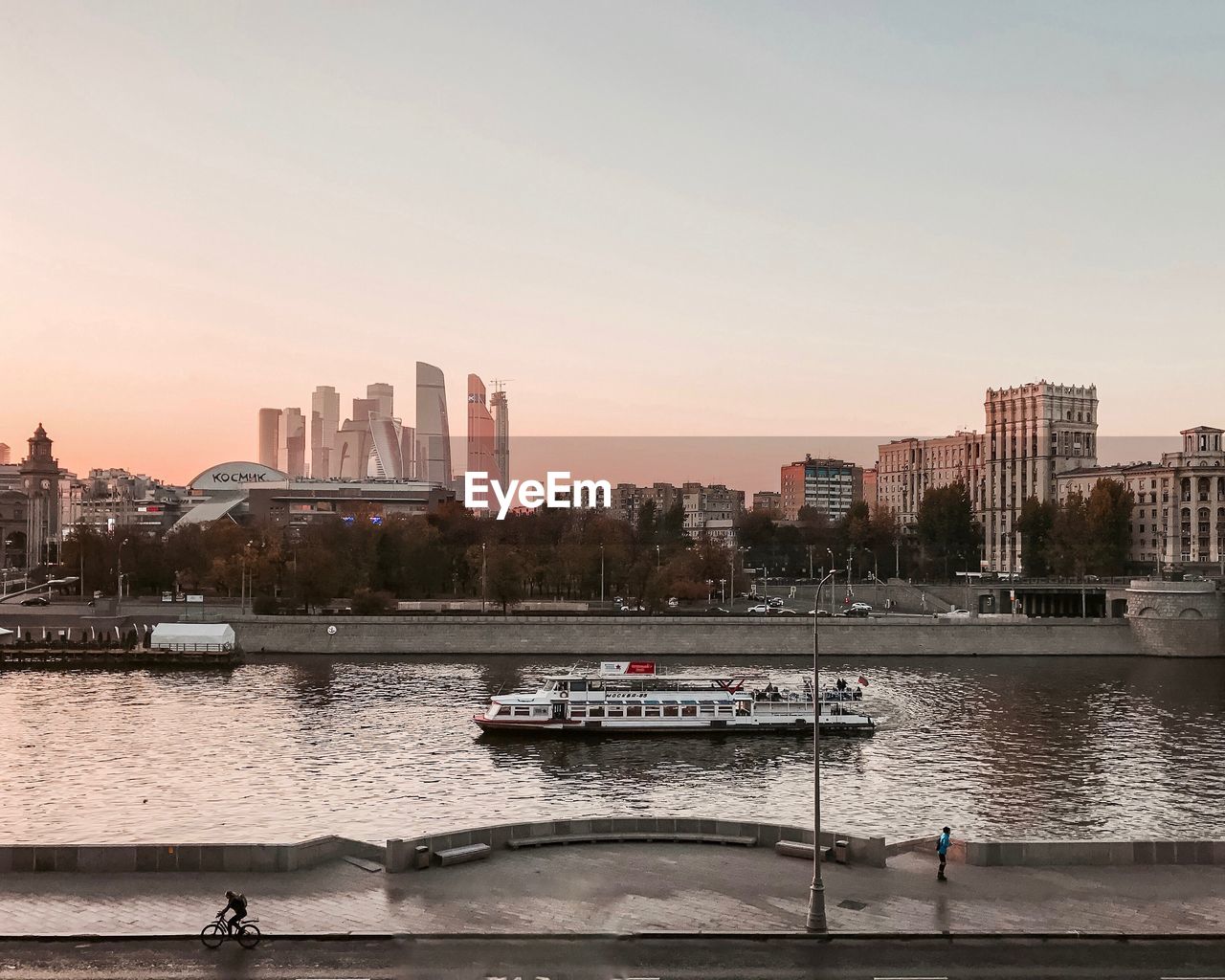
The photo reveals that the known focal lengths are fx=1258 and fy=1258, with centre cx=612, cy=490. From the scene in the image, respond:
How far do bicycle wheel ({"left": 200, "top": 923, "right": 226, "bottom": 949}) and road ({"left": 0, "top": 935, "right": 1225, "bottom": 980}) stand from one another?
200 mm

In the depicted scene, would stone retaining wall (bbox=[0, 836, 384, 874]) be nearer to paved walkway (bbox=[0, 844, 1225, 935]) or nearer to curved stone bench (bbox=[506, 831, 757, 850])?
paved walkway (bbox=[0, 844, 1225, 935])

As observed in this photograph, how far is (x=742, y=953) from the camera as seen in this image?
2539cm

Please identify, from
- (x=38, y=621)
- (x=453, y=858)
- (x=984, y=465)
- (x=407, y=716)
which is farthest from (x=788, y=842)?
(x=984, y=465)

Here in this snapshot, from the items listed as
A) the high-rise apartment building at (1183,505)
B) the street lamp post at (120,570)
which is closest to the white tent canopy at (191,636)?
the street lamp post at (120,570)

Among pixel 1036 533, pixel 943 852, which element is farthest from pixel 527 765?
pixel 1036 533

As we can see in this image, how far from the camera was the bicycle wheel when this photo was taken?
25344mm

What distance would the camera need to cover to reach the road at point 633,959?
79.2 ft

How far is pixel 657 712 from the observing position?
6506cm

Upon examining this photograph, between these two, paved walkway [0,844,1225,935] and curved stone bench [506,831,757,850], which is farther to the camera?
curved stone bench [506,831,757,850]

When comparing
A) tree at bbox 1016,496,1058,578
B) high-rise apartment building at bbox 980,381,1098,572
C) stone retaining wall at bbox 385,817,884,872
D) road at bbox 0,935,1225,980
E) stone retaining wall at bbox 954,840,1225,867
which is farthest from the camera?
high-rise apartment building at bbox 980,381,1098,572

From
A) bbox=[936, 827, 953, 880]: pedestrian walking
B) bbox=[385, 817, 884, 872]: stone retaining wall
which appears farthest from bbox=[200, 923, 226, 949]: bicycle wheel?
bbox=[936, 827, 953, 880]: pedestrian walking

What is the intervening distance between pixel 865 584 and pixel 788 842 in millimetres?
113429

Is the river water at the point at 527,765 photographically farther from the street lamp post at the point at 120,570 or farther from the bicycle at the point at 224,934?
the street lamp post at the point at 120,570

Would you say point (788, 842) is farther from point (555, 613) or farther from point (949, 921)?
point (555, 613)
